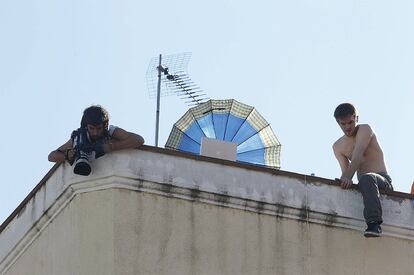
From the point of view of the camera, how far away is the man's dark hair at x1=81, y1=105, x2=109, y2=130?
65.2 ft

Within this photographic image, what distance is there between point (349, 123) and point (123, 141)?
290cm

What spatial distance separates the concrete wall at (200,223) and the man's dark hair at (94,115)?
48 cm

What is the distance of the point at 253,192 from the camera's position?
810 inches

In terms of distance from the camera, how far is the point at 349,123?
21.3 metres

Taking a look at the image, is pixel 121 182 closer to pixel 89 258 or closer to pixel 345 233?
pixel 89 258

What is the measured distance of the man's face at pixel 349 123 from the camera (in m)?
21.3

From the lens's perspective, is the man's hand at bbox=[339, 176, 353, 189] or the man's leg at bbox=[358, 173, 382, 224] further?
the man's hand at bbox=[339, 176, 353, 189]

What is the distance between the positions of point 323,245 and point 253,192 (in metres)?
1.01

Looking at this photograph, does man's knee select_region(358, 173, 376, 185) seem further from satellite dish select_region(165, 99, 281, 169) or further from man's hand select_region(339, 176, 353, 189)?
satellite dish select_region(165, 99, 281, 169)

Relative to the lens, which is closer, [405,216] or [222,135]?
[405,216]

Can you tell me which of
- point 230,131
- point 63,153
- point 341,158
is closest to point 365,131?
point 341,158

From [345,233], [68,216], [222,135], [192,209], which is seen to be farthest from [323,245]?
[222,135]


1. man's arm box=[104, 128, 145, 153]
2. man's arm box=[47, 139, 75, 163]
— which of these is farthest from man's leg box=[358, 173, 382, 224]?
man's arm box=[47, 139, 75, 163]

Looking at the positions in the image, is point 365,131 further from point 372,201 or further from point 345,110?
point 372,201
